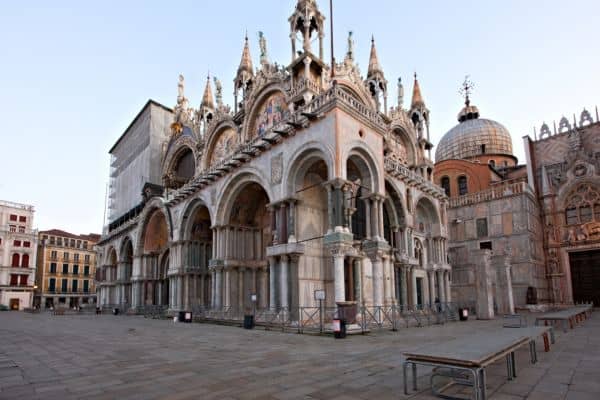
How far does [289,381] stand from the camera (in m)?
7.36

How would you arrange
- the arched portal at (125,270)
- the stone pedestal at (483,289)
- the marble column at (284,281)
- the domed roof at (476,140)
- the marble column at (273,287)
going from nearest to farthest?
the marble column at (284,281)
the marble column at (273,287)
the stone pedestal at (483,289)
the arched portal at (125,270)
the domed roof at (476,140)

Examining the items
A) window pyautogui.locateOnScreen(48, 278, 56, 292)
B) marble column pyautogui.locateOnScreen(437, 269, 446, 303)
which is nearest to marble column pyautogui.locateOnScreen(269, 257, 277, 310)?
marble column pyautogui.locateOnScreen(437, 269, 446, 303)

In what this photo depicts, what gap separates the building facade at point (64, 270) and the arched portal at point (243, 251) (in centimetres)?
5487

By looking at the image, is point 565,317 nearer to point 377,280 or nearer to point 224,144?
point 377,280

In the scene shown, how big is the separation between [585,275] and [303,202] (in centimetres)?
3134

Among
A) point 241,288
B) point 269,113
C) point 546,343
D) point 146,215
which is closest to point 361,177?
point 269,113

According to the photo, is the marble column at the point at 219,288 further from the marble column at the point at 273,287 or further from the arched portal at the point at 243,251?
the marble column at the point at 273,287

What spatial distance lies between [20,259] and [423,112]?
210ft

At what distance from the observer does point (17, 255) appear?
61.7 m

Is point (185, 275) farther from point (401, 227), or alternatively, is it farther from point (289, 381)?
point (289, 381)

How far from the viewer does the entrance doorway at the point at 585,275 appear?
36.2 m

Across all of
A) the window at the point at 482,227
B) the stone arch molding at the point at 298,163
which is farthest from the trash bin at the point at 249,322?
the window at the point at 482,227

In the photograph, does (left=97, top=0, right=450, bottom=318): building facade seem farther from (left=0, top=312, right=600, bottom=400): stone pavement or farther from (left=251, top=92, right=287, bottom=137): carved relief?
(left=0, top=312, right=600, bottom=400): stone pavement

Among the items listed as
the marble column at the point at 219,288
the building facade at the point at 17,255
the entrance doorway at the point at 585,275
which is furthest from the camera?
the building facade at the point at 17,255
